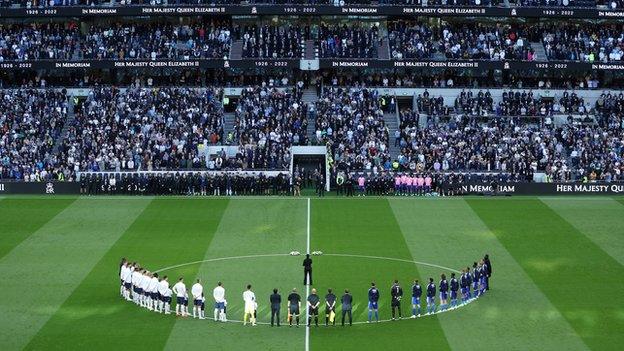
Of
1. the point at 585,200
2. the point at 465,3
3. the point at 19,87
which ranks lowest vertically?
the point at 585,200

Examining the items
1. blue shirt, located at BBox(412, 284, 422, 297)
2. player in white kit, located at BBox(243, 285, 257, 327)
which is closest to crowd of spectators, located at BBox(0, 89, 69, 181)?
player in white kit, located at BBox(243, 285, 257, 327)

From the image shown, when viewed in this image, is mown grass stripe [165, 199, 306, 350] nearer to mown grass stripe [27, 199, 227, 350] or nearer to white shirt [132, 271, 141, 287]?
Answer: mown grass stripe [27, 199, 227, 350]

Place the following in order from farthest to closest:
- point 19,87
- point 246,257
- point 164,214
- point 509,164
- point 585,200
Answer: point 19,87
point 509,164
point 585,200
point 164,214
point 246,257

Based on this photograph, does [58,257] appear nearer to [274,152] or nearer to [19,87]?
[274,152]

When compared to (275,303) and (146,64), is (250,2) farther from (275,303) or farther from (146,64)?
(275,303)

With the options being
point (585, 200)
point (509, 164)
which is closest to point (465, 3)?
point (509, 164)

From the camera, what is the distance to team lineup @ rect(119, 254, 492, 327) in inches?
1665

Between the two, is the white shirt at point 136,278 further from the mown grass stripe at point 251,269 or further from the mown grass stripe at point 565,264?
the mown grass stripe at point 565,264

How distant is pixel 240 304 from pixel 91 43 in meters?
47.6

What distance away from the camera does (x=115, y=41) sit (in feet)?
291

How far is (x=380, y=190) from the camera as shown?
71.5m

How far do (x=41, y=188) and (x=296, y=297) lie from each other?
33455 mm

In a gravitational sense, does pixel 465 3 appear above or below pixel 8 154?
above

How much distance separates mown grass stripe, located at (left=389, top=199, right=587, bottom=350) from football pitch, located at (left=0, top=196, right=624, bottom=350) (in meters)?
0.08
